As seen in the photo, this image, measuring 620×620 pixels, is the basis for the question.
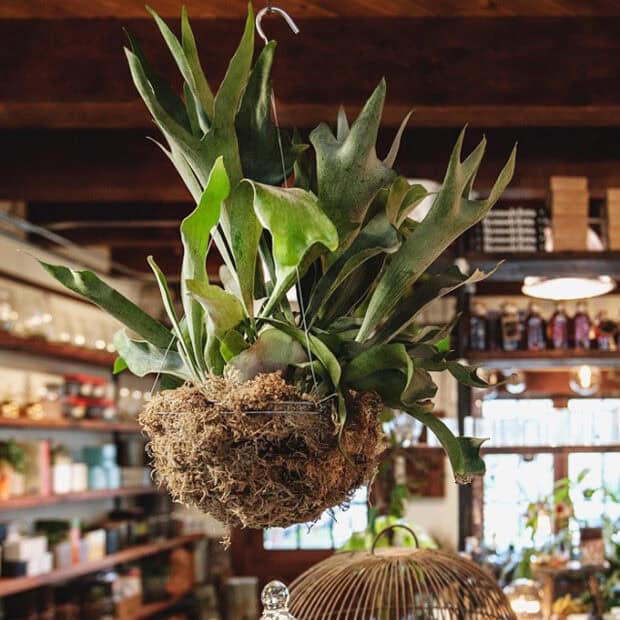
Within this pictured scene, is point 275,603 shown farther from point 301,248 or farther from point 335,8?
point 335,8

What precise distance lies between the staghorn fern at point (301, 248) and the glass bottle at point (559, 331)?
4365 mm

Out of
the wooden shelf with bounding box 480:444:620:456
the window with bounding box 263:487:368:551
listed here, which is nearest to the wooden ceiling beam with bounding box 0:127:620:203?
A: the wooden shelf with bounding box 480:444:620:456

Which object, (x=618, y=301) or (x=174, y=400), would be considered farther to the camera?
(x=618, y=301)

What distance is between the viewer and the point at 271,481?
4.33 ft

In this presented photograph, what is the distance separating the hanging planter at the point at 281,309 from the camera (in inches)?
51.5

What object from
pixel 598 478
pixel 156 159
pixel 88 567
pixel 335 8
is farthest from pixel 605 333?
pixel 88 567

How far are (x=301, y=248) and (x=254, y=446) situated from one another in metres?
0.24

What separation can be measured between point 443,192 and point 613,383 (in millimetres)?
7578

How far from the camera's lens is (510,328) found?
18.6ft

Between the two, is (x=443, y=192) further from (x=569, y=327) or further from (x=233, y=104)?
(x=569, y=327)

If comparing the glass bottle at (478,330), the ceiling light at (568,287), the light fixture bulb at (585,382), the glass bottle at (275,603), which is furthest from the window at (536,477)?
the glass bottle at (275,603)

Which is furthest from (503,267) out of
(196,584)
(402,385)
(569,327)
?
(196,584)

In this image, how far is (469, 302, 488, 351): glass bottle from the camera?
222 inches

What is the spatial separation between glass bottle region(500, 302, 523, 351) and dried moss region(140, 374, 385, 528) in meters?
4.35
